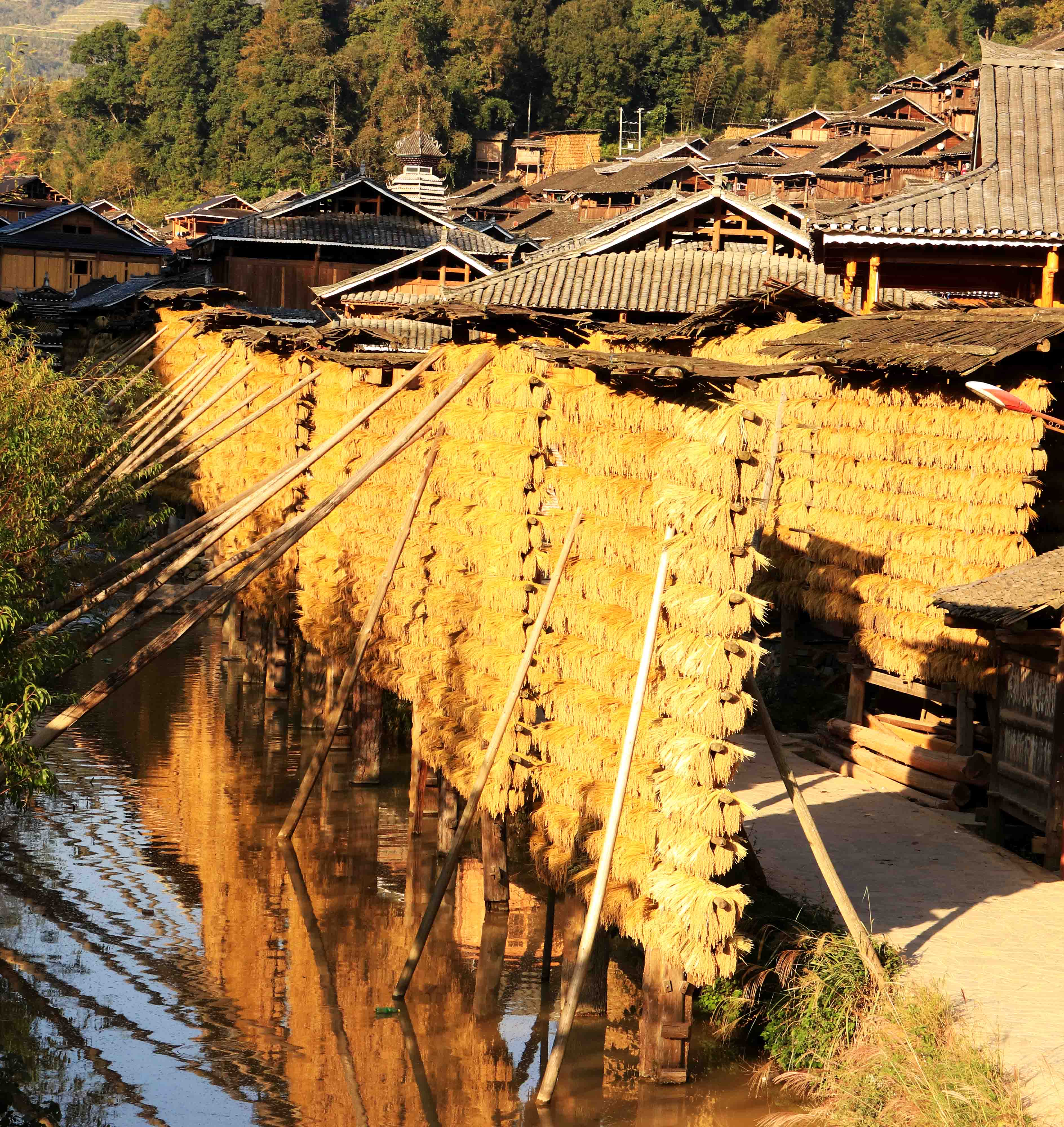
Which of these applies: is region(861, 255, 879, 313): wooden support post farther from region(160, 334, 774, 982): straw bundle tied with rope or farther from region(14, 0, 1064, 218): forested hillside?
region(14, 0, 1064, 218): forested hillside

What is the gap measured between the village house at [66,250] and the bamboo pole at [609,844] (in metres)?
59.3

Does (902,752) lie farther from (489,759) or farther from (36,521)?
(36,521)

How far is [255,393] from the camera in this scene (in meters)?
20.4

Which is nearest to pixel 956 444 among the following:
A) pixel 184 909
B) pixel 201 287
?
pixel 184 909

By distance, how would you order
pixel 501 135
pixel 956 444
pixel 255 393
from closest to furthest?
pixel 956 444, pixel 255 393, pixel 501 135

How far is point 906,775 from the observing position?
1634 centimetres

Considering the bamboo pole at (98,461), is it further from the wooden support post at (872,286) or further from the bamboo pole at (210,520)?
the wooden support post at (872,286)

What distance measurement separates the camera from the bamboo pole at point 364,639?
46.3ft

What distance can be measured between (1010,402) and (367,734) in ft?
27.4

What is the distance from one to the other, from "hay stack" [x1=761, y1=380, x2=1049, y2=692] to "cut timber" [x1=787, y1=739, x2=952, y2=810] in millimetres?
1245

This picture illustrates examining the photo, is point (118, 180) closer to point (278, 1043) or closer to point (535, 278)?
point (535, 278)

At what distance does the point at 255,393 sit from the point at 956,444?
9589mm

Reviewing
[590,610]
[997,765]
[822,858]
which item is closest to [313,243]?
[997,765]

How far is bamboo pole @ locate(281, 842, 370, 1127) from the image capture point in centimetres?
1012
